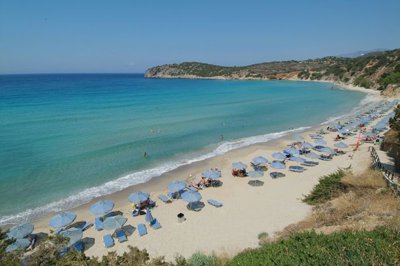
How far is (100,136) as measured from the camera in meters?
32.6

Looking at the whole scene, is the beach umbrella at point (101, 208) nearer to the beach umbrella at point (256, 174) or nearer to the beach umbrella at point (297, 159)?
the beach umbrella at point (256, 174)

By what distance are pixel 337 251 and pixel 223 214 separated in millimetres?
9303

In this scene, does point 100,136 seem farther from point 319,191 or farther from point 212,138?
point 319,191

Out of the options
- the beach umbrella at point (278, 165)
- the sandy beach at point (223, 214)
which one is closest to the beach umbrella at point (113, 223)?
the sandy beach at point (223, 214)

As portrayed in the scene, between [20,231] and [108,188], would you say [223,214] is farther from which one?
[20,231]

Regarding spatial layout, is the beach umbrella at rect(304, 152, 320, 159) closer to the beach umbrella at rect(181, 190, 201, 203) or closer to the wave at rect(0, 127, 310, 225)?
the wave at rect(0, 127, 310, 225)

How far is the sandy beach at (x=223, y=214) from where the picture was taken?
1312 centimetres

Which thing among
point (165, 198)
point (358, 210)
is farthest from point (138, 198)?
point (358, 210)

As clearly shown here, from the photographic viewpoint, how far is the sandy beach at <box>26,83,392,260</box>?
13117 millimetres

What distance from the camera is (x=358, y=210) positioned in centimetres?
1145

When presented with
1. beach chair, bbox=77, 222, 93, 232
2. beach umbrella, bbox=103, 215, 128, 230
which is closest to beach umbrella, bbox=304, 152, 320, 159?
beach umbrella, bbox=103, 215, 128, 230

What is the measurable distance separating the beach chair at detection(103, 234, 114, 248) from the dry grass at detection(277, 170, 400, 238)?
25.1ft

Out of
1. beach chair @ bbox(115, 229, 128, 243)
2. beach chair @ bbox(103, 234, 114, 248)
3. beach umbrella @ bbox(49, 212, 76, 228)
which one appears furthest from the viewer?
beach umbrella @ bbox(49, 212, 76, 228)

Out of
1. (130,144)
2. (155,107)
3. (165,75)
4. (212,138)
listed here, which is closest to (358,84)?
(155,107)
